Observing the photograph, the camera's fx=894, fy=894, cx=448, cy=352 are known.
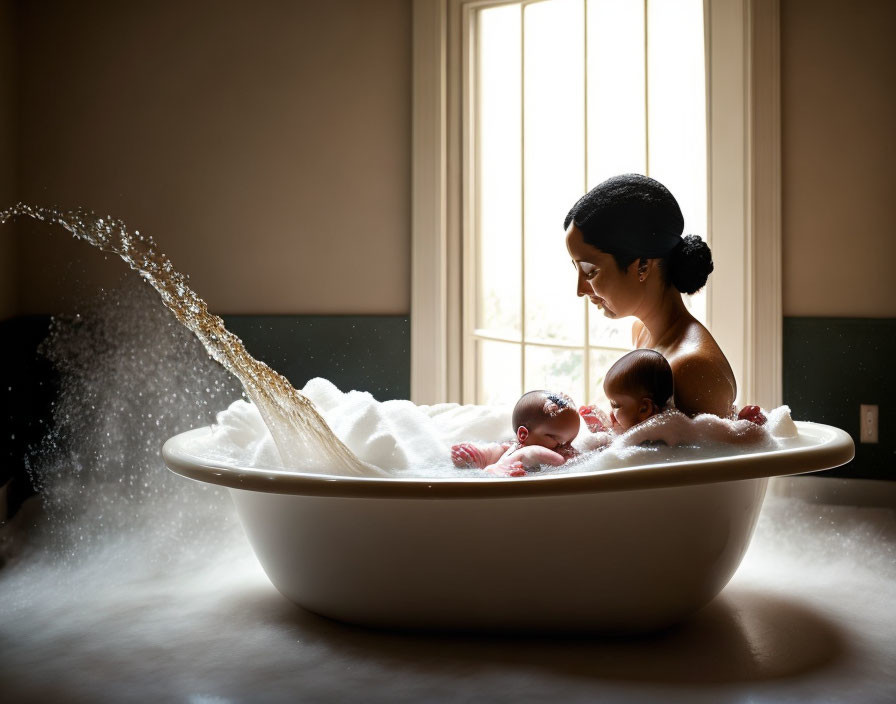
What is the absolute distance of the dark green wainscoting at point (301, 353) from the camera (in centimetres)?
289

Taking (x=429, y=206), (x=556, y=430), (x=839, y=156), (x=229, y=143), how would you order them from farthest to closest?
(x=229, y=143), (x=429, y=206), (x=839, y=156), (x=556, y=430)

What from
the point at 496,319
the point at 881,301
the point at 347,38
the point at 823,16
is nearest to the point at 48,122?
the point at 347,38

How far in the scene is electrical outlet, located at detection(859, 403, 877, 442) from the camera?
256cm

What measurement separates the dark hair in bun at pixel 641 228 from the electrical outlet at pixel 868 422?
1.03 metres

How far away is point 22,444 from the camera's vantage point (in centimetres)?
286

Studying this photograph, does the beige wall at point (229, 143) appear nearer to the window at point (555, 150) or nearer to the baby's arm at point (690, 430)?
the window at point (555, 150)

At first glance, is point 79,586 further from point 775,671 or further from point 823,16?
point 823,16

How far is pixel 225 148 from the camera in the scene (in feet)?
9.78

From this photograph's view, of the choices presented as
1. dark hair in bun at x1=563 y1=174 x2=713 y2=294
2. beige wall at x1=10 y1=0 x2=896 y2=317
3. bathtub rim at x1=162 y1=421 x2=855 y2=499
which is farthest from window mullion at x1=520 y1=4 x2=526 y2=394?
bathtub rim at x1=162 y1=421 x2=855 y2=499

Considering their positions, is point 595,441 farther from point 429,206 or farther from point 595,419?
point 429,206

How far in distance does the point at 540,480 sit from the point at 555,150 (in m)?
1.62

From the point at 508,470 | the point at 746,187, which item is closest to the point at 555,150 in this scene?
the point at 746,187

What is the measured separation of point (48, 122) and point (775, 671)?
2.75m

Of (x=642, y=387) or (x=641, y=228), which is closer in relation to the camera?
(x=642, y=387)
